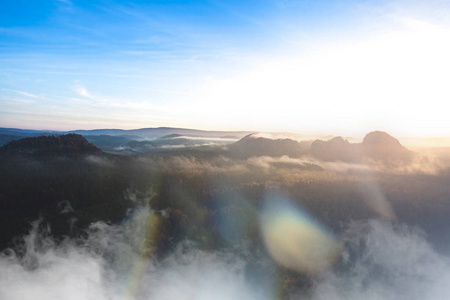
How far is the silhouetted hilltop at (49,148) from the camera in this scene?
125875 millimetres

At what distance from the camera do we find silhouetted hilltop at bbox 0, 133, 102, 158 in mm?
125875

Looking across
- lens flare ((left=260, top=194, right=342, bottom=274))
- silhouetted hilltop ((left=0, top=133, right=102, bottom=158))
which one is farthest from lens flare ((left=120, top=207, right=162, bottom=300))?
silhouetted hilltop ((left=0, top=133, right=102, bottom=158))

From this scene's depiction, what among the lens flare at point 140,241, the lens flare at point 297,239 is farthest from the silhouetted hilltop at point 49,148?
the lens flare at point 297,239

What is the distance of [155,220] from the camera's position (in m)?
74.4

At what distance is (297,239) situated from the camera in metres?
82.2

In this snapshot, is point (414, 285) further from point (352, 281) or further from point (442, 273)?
point (352, 281)

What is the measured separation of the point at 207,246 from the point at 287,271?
74.9 ft

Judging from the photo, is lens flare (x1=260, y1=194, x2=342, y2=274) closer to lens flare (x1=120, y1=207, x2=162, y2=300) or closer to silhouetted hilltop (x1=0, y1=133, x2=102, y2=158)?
lens flare (x1=120, y1=207, x2=162, y2=300)

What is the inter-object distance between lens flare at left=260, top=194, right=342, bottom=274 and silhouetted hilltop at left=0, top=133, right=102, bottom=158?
96970mm

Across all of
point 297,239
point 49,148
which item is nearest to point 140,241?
point 297,239

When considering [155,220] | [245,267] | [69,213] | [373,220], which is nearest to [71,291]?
[69,213]

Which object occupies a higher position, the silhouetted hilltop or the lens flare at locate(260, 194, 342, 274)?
the silhouetted hilltop

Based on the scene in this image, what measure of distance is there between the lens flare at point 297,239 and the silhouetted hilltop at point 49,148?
9697 centimetres

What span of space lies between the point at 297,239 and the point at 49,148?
397ft
